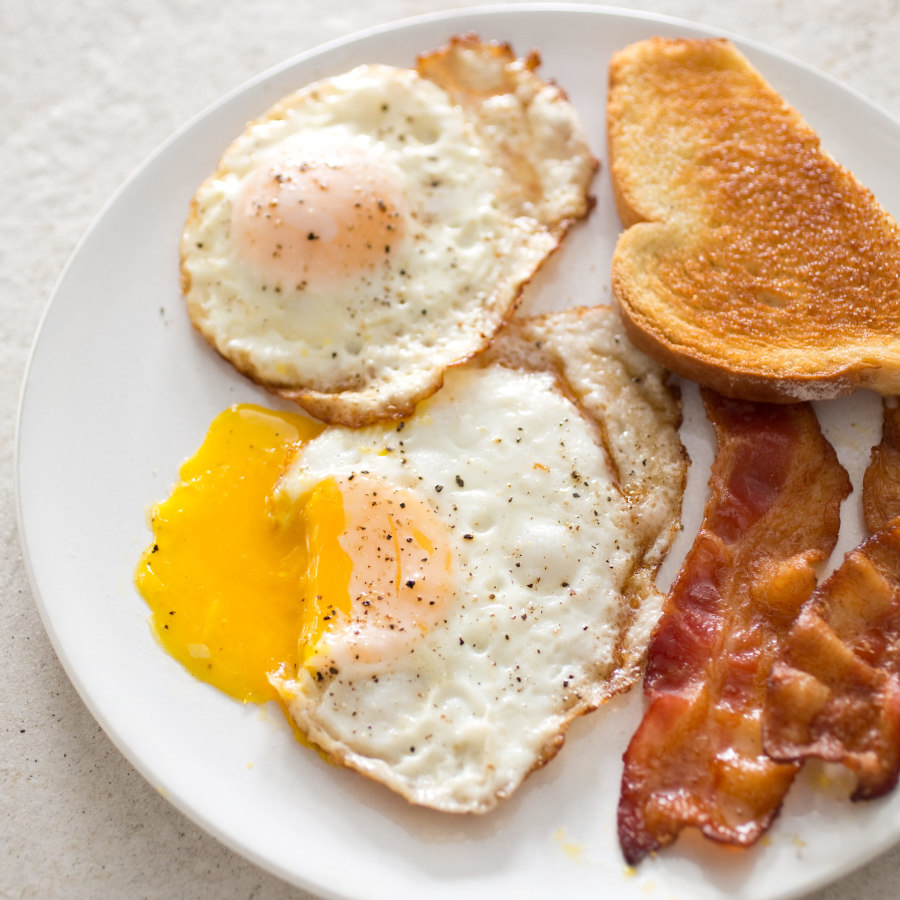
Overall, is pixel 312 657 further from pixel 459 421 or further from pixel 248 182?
pixel 248 182

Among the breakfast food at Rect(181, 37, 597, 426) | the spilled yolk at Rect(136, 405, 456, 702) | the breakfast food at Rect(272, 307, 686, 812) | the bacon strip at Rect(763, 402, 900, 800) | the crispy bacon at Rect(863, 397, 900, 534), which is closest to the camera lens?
the bacon strip at Rect(763, 402, 900, 800)

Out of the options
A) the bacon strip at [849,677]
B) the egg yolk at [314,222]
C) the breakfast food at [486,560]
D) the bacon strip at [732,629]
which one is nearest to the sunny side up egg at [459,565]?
the breakfast food at [486,560]

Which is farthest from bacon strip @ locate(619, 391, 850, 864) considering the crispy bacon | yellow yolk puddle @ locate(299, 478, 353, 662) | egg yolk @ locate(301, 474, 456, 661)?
yellow yolk puddle @ locate(299, 478, 353, 662)

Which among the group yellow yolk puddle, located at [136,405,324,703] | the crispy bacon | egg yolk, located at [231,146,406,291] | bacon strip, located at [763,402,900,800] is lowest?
yellow yolk puddle, located at [136,405,324,703]

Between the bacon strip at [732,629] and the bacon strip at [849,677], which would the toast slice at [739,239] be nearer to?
the bacon strip at [732,629]

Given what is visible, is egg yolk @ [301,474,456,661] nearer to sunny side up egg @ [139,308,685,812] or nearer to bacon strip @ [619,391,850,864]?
sunny side up egg @ [139,308,685,812]

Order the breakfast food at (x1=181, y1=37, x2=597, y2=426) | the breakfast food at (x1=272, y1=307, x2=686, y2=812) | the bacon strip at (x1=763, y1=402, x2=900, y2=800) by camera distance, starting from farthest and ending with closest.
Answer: the breakfast food at (x1=181, y1=37, x2=597, y2=426) → the breakfast food at (x1=272, y1=307, x2=686, y2=812) → the bacon strip at (x1=763, y1=402, x2=900, y2=800)
